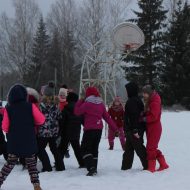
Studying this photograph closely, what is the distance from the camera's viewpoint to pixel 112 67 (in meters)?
16.3

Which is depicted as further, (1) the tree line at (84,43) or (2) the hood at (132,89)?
(1) the tree line at (84,43)

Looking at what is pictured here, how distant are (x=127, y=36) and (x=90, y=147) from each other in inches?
307

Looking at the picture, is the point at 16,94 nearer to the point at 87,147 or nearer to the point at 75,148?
the point at 87,147

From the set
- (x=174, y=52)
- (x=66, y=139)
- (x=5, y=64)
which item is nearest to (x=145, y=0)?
(x=174, y=52)

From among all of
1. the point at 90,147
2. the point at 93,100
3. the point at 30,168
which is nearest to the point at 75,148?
the point at 90,147

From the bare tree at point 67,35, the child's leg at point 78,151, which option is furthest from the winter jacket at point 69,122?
the bare tree at point 67,35

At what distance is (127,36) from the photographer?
14.8 meters

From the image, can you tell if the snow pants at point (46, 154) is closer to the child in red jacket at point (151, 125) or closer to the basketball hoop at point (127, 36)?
the child in red jacket at point (151, 125)

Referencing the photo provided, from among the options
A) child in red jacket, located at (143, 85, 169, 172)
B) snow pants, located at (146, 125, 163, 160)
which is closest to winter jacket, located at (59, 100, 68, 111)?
child in red jacket, located at (143, 85, 169, 172)

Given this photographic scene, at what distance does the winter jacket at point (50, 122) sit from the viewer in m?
7.63

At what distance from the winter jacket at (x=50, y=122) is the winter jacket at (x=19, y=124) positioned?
1.45m

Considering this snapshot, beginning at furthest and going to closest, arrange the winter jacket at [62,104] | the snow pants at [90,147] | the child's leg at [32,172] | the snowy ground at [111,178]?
the winter jacket at [62,104]
the snow pants at [90,147]
the snowy ground at [111,178]
the child's leg at [32,172]

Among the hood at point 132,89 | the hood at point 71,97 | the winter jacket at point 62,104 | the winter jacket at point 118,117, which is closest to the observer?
the hood at point 132,89

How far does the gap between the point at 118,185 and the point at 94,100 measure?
1680 mm
